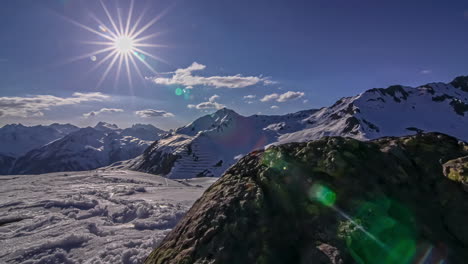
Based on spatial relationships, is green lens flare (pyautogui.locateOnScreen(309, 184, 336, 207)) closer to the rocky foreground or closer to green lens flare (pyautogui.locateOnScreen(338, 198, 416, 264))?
the rocky foreground

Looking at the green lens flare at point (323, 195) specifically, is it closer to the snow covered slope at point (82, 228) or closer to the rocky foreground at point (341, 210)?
the rocky foreground at point (341, 210)

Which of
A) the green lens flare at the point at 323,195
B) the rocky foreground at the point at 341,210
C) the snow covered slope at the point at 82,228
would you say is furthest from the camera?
the snow covered slope at the point at 82,228

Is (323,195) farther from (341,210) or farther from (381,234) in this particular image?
(381,234)

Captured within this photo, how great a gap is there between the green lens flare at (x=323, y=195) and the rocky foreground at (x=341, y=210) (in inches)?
0.8

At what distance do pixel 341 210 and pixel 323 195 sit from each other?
452 mm

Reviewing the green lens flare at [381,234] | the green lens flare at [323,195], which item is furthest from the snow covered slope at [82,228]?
the green lens flare at [381,234]

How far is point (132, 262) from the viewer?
7375mm

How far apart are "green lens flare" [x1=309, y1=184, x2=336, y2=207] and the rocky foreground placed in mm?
20

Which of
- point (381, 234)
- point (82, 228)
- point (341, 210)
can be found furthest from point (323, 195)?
point (82, 228)

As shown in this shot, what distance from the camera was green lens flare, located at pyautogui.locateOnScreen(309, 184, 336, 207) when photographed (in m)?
4.83

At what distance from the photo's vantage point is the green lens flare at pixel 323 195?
15.8ft

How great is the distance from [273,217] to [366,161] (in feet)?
7.95

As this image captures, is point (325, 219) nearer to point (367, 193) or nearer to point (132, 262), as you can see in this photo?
point (367, 193)

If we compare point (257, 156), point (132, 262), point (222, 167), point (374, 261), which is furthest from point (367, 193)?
point (222, 167)
